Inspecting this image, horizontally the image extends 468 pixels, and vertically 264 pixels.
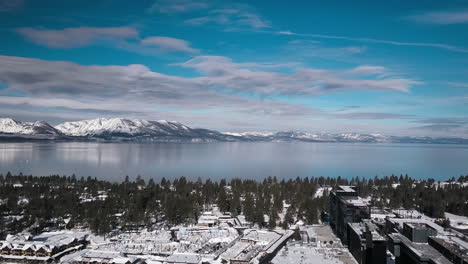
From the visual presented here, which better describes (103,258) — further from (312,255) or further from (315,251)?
(315,251)

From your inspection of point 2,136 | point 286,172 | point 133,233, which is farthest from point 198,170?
point 2,136

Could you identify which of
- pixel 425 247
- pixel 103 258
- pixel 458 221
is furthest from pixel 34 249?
pixel 458 221

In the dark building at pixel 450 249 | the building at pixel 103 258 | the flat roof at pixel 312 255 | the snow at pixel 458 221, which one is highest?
the dark building at pixel 450 249

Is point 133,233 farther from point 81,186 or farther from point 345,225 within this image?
point 81,186

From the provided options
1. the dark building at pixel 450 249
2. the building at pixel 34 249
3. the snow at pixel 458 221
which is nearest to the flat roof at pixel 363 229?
the dark building at pixel 450 249

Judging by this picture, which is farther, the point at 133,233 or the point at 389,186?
the point at 389,186

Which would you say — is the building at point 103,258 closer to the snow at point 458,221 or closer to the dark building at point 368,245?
the dark building at point 368,245
